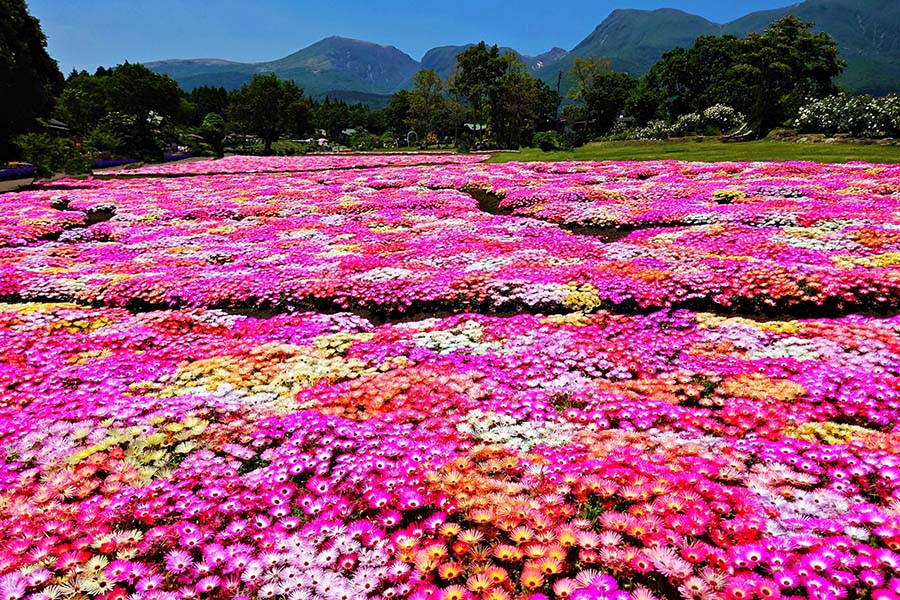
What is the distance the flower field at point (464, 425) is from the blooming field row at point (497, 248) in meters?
0.11

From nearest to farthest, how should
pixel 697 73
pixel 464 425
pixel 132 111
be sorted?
1. pixel 464 425
2. pixel 132 111
3. pixel 697 73

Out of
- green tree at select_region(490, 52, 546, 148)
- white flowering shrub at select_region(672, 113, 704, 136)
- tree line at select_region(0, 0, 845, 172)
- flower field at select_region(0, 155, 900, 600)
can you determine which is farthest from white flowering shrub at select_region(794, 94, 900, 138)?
green tree at select_region(490, 52, 546, 148)

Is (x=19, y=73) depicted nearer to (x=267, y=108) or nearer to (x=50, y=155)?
(x=50, y=155)

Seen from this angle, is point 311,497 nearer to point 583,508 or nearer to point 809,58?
point 583,508

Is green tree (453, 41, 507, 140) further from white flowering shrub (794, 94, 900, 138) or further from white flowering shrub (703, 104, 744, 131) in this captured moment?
white flowering shrub (794, 94, 900, 138)

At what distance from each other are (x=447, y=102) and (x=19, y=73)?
9050cm

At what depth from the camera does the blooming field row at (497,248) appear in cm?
867

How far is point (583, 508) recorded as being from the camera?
3279mm

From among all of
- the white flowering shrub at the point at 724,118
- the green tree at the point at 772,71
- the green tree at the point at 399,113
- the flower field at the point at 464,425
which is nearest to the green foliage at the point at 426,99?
the green tree at the point at 399,113

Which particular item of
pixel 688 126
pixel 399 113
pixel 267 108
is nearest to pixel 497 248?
pixel 688 126

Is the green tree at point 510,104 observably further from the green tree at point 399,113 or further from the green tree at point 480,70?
the green tree at point 399,113

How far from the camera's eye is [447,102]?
11175 centimetres

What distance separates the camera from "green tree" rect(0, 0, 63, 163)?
30.7m

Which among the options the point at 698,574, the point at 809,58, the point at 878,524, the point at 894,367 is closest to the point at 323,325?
the point at 698,574
